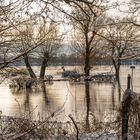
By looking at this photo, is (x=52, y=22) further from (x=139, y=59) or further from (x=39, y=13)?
(x=139, y=59)

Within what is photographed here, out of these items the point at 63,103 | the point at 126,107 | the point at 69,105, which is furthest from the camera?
the point at 69,105

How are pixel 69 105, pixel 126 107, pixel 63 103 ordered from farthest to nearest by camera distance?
1. pixel 69 105
2. pixel 63 103
3. pixel 126 107

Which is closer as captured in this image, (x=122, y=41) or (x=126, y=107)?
(x=126, y=107)

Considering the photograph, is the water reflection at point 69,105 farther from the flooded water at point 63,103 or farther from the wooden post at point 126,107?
the wooden post at point 126,107

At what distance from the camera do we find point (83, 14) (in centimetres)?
603

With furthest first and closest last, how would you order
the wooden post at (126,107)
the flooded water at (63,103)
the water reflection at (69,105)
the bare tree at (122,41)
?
the water reflection at (69,105)
the flooded water at (63,103)
the bare tree at (122,41)
the wooden post at (126,107)

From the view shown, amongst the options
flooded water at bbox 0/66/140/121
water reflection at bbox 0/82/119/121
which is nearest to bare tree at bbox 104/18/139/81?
flooded water at bbox 0/66/140/121

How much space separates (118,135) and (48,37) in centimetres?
358

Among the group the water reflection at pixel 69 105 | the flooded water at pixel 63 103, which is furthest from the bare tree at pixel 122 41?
the water reflection at pixel 69 105

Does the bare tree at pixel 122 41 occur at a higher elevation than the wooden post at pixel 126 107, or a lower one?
higher

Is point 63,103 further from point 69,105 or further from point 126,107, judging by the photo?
point 69,105

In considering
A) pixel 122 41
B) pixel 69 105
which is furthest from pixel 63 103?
pixel 69 105

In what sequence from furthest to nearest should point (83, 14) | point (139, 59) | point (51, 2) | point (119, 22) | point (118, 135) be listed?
point (119, 22)
point (139, 59)
point (118, 135)
point (83, 14)
point (51, 2)

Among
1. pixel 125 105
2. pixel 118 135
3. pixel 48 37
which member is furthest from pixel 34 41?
pixel 118 135
